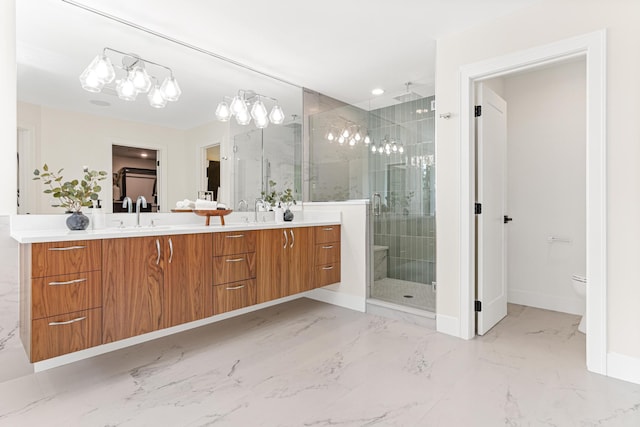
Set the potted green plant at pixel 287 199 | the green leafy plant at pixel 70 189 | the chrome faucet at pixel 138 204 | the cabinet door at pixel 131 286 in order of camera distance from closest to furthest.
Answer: the cabinet door at pixel 131 286, the green leafy plant at pixel 70 189, the chrome faucet at pixel 138 204, the potted green plant at pixel 287 199

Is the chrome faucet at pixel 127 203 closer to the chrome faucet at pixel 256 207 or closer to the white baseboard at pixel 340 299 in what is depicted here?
the chrome faucet at pixel 256 207

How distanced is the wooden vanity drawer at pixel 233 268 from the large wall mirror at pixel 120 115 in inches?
27.2

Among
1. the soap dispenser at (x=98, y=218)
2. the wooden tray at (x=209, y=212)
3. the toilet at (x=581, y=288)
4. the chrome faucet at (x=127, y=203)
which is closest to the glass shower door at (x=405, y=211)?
the toilet at (x=581, y=288)

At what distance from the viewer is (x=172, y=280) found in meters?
2.25

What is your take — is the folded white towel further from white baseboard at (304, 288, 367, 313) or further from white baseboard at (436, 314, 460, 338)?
white baseboard at (436, 314, 460, 338)

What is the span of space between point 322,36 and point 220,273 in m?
2.00

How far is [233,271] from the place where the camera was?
2607 mm

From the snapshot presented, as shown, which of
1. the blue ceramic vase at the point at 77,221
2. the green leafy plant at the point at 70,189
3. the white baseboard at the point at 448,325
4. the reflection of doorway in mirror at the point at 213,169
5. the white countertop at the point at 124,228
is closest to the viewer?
the white countertop at the point at 124,228

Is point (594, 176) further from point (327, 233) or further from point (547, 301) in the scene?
point (327, 233)

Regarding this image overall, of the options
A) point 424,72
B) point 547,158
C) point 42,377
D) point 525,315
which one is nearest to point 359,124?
point 424,72

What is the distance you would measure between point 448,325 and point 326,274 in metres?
1.23

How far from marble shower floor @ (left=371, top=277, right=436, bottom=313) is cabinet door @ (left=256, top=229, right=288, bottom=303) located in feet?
3.27

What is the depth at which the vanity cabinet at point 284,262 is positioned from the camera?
2848 mm

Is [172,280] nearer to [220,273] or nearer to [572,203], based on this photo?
[220,273]
